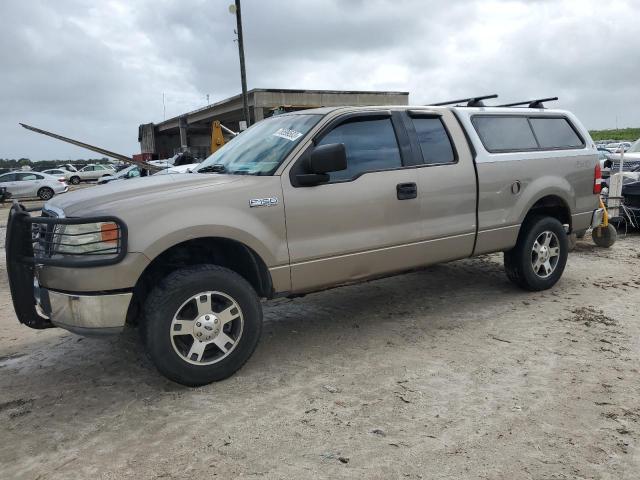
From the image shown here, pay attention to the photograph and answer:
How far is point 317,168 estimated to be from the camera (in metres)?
3.81

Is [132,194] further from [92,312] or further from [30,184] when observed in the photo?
[30,184]

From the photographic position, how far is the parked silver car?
2552cm

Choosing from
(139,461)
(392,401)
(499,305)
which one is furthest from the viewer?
(499,305)

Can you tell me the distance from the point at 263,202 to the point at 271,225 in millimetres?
173

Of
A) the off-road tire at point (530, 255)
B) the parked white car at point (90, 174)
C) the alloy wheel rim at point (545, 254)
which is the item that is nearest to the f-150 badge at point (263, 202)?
the off-road tire at point (530, 255)

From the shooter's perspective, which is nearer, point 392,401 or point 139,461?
point 139,461

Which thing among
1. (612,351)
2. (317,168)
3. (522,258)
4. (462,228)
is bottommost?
(612,351)

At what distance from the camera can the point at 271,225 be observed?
3783mm

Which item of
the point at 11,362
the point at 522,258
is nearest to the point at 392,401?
the point at 522,258

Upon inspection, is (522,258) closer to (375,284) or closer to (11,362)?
(375,284)

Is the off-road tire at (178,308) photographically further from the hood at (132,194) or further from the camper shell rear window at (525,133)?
the camper shell rear window at (525,133)

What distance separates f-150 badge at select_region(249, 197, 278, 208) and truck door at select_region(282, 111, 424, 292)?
9 centimetres

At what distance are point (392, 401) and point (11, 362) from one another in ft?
10.1

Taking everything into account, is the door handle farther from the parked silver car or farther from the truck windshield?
the parked silver car
